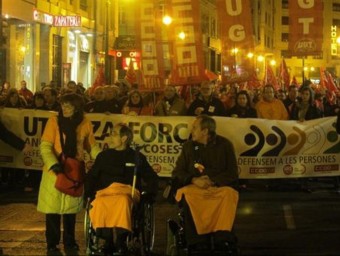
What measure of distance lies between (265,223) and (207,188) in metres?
2.71

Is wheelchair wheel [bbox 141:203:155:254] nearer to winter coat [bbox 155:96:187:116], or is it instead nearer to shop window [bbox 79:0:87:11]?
winter coat [bbox 155:96:187:116]

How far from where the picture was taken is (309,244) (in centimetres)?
823

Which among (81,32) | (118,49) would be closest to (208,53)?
(118,49)

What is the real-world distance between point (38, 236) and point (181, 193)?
2.54m

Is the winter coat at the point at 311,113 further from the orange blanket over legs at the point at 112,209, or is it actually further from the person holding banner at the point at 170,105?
the orange blanket over legs at the point at 112,209

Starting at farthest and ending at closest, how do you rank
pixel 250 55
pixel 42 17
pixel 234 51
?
pixel 42 17 < pixel 234 51 < pixel 250 55

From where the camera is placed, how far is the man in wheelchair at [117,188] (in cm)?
691

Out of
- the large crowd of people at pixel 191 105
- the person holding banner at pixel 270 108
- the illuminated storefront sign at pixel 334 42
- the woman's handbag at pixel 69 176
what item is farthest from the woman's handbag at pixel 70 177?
the illuminated storefront sign at pixel 334 42

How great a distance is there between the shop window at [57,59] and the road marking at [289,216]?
1883 cm

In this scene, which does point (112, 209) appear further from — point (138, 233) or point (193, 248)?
point (193, 248)

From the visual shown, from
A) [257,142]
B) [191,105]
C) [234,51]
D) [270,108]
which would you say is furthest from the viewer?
[234,51]

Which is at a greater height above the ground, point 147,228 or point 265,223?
point 147,228

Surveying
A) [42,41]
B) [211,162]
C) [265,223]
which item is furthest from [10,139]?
[42,41]

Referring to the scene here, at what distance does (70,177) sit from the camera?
761cm
